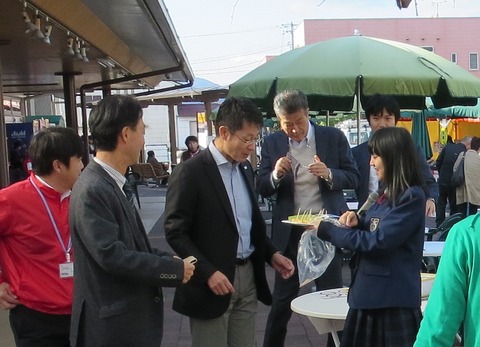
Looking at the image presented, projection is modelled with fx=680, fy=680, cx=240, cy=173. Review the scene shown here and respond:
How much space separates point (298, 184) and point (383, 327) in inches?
57.3

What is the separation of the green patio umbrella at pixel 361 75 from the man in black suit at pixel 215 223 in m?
3.21

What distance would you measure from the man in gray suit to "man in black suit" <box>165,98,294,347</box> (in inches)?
20.3

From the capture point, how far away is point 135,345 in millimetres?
2717

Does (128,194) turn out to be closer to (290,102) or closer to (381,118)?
(290,102)

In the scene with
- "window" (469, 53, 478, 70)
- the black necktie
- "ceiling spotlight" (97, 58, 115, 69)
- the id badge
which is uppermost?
"window" (469, 53, 478, 70)

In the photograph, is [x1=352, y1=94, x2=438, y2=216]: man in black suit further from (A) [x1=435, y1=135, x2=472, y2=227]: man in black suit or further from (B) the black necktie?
(A) [x1=435, y1=135, x2=472, y2=227]: man in black suit

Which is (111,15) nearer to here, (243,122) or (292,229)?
(292,229)

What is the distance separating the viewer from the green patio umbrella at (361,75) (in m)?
6.43

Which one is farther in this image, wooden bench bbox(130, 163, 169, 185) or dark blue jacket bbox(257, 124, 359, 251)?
wooden bench bbox(130, 163, 169, 185)

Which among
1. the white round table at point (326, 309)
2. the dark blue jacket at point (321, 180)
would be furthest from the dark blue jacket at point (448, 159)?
the white round table at point (326, 309)

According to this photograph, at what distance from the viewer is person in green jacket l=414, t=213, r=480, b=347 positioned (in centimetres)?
190

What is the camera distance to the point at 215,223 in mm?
3352

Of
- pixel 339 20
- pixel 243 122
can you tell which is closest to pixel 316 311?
pixel 243 122

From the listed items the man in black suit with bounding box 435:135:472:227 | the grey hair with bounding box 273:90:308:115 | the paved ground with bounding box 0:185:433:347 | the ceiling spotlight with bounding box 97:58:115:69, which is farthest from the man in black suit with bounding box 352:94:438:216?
the man in black suit with bounding box 435:135:472:227
